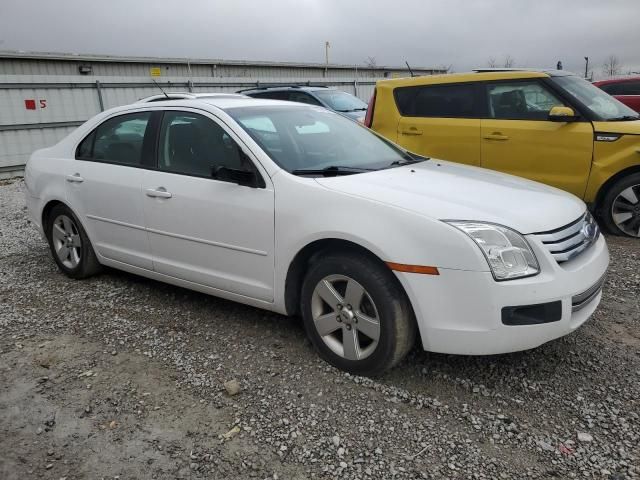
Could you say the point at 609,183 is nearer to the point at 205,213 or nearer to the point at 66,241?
the point at 205,213

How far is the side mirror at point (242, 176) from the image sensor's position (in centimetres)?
341

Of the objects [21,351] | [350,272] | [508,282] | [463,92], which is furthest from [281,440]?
[463,92]

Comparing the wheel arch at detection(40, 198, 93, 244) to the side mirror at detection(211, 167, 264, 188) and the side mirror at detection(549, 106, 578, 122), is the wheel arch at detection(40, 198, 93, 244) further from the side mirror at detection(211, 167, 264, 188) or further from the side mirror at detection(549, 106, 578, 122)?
the side mirror at detection(549, 106, 578, 122)

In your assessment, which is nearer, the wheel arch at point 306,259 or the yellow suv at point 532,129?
the wheel arch at point 306,259

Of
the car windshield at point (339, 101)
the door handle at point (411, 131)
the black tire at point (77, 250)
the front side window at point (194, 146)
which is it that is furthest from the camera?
the car windshield at point (339, 101)

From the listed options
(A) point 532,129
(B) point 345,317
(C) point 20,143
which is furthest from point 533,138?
(C) point 20,143

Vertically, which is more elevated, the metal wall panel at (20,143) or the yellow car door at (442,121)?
the yellow car door at (442,121)

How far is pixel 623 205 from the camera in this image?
566cm

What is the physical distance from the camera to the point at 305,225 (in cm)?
316

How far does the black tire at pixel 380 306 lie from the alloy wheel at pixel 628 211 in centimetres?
382

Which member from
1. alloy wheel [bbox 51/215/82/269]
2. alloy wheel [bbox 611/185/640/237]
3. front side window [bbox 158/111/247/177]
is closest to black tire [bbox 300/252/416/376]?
front side window [bbox 158/111/247/177]

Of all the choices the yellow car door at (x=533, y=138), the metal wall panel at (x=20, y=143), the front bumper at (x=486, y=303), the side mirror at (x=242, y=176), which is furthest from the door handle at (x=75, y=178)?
the metal wall panel at (x=20, y=143)

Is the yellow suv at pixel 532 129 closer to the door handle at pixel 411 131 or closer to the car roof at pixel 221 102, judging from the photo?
the door handle at pixel 411 131

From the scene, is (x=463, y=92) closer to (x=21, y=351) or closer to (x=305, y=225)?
(x=305, y=225)
